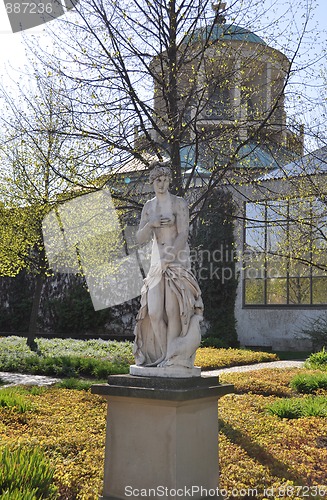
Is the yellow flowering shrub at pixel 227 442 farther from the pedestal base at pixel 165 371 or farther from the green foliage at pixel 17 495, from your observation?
the pedestal base at pixel 165 371

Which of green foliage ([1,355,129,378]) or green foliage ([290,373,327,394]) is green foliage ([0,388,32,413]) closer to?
green foliage ([1,355,129,378])

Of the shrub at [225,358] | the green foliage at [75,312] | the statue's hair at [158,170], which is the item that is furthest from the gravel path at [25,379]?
the green foliage at [75,312]

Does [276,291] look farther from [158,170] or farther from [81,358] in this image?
[158,170]

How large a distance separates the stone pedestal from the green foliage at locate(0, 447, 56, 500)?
50cm

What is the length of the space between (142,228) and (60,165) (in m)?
5.55

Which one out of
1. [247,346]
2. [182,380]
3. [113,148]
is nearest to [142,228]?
[182,380]

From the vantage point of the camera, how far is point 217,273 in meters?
21.7

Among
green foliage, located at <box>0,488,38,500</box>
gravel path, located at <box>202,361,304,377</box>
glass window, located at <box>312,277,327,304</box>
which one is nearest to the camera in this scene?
green foliage, located at <box>0,488,38,500</box>

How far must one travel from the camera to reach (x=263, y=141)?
1003cm

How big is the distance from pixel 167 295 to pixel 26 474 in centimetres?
181

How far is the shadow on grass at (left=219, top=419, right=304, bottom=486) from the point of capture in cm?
544

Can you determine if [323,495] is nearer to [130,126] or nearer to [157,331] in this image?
[157,331]

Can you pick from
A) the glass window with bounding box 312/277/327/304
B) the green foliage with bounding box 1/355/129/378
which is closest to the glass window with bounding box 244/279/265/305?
the glass window with bounding box 312/277/327/304

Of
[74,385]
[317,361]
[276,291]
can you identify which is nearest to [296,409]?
[74,385]
